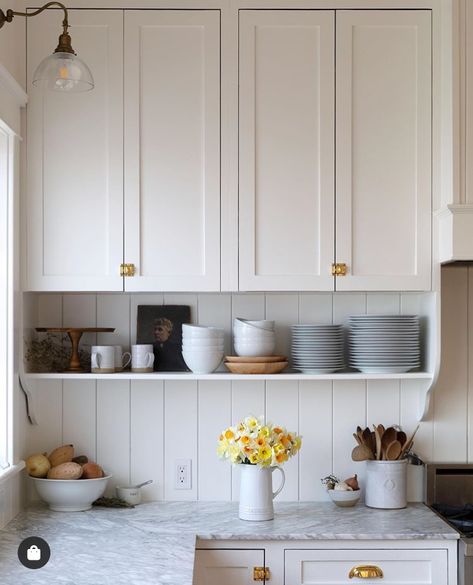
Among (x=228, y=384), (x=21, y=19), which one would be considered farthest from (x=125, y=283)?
(x=21, y=19)

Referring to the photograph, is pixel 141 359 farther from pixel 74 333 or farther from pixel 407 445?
pixel 407 445

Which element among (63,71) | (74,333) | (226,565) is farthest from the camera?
(74,333)

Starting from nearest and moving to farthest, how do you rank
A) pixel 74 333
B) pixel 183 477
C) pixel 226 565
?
pixel 226 565 → pixel 74 333 → pixel 183 477

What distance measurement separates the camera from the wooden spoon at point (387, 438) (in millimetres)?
3164

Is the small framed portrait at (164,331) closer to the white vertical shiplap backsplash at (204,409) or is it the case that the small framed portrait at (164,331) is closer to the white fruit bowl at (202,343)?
the white vertical shiplap backsplash at (204,409)

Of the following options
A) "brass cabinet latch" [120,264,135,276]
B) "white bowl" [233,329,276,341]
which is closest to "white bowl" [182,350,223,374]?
"white bowl" [233,329,276,341]

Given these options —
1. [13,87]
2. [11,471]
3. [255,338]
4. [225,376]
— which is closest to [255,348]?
[255,338]

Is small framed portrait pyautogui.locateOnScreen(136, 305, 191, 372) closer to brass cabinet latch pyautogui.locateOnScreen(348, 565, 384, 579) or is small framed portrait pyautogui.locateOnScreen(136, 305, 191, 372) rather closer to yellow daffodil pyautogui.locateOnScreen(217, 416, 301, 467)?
yellow daffodil pyautogui.locateOnScreen(217, 416, 301, 467)

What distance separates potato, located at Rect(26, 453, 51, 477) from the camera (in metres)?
3.12

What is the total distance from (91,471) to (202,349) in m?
0.59

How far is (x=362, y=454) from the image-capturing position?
3.14 metres

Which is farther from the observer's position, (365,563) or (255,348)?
(255,348)

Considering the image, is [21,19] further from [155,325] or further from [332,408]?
[332,408]

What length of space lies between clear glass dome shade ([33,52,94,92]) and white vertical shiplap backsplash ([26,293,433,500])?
1.28m
